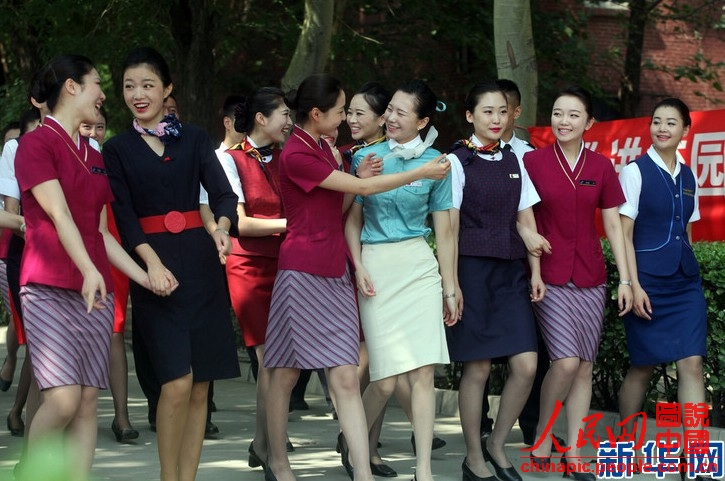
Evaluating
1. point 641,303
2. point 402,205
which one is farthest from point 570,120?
point 402,205

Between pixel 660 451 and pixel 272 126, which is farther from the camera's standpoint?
pixel 272 126

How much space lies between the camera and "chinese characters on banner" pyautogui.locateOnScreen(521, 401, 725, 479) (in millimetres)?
6363

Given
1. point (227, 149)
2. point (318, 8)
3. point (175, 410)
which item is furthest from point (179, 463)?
point (318, 8)

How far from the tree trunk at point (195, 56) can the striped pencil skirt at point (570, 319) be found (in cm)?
910

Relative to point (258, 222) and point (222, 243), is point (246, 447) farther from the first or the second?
point (222, 243)

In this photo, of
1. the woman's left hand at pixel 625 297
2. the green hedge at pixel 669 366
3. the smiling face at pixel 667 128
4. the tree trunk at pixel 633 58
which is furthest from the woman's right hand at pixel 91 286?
the tree trunk at pixel 633 58

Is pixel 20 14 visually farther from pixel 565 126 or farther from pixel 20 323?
pixel 565 126

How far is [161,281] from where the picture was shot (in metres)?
5.21

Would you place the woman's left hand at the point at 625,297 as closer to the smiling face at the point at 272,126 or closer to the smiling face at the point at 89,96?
the smiling face at the point at 272,126

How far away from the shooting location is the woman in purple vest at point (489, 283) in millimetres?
6355

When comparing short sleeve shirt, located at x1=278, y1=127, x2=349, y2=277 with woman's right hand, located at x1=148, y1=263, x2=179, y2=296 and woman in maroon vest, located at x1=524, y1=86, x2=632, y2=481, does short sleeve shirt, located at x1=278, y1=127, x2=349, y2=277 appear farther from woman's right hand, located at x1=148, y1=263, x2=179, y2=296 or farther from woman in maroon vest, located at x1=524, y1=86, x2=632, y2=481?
woman in maroon vest, located at x1=524, y1=86, x2=632, y2=481

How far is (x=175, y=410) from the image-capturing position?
5402 mm

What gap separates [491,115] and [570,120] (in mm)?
496

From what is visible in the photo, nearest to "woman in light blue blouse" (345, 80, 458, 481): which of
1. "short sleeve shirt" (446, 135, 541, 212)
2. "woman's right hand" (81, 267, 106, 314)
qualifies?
"short sleeve shirt" (446, 135, 541, 212)
